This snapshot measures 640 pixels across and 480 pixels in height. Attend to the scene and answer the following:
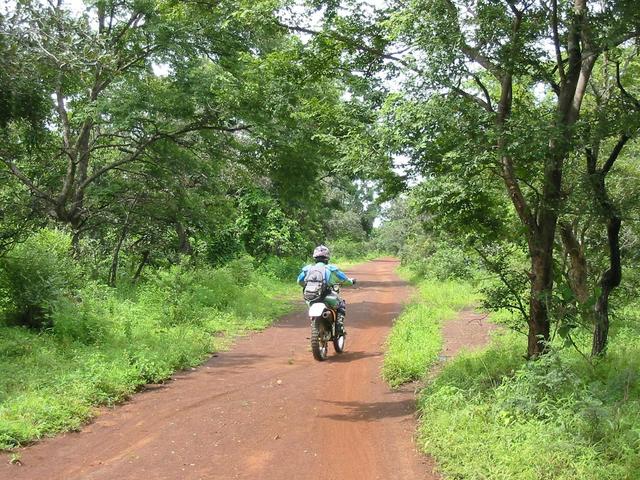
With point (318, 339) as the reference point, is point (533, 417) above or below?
below

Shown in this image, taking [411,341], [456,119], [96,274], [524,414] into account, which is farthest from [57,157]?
[524,414]

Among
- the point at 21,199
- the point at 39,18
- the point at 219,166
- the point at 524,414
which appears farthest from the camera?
the point at 219,166

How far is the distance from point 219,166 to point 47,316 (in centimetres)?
872

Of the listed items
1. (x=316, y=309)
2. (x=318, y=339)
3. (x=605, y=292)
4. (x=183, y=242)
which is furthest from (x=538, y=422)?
(x=183, y=242)

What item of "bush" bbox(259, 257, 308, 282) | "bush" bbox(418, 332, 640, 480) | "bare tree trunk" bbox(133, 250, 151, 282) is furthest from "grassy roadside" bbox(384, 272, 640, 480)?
"bush" bbox(259, 257, 308, 282)

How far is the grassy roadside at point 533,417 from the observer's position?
4.26 m

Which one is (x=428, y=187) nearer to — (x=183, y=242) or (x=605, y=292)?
(x=605, y=292)

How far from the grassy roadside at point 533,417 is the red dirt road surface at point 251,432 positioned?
318 millimetres

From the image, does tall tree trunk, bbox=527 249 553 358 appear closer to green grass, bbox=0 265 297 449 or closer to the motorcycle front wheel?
the motorcycle front wheel

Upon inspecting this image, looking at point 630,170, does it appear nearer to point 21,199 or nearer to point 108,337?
point 108,337

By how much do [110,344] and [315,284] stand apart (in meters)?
3.29

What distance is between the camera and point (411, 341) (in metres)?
9.75

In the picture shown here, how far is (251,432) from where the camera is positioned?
562 centimetres

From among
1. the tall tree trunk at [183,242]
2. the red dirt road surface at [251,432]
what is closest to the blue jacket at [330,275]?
the red dirt road surface at [251,432]
